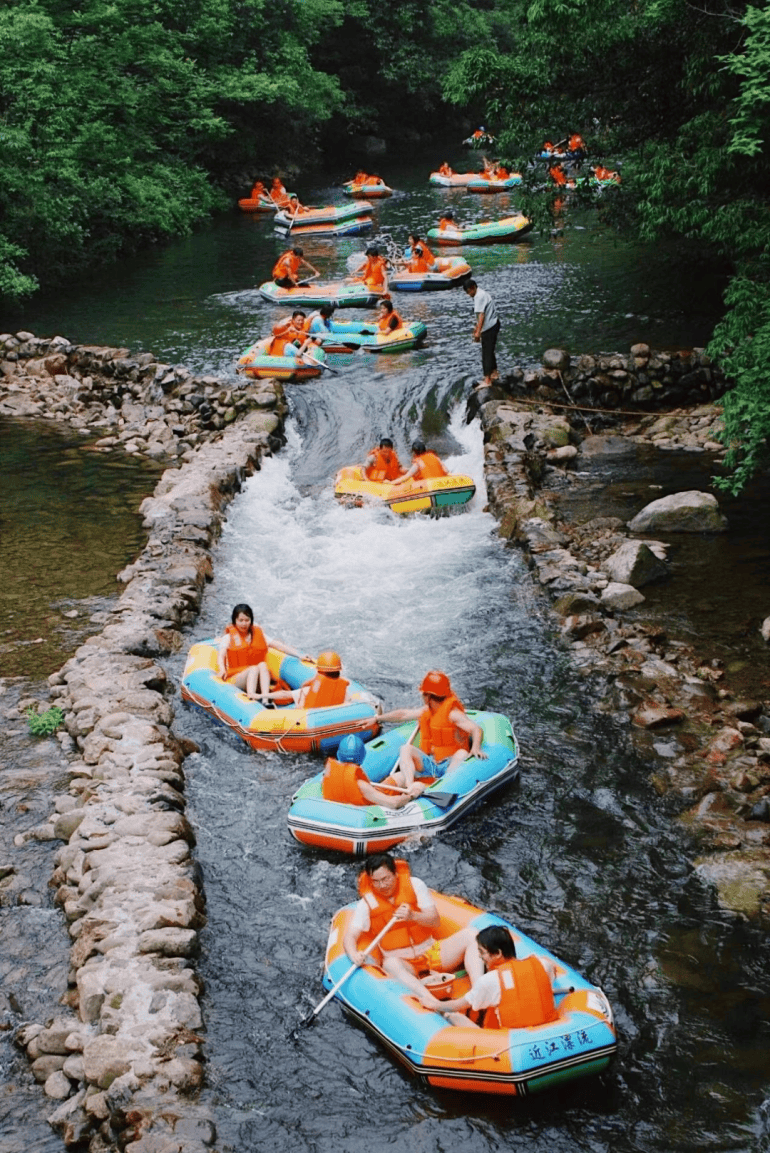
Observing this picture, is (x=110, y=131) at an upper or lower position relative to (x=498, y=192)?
upper

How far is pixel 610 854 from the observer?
25.3ft

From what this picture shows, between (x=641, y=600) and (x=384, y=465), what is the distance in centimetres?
469

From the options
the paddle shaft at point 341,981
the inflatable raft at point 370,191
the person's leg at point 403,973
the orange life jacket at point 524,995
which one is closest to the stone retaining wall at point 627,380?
the paddle shaft at point 341,981

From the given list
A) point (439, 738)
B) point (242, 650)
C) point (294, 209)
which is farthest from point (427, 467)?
point (294, 209)

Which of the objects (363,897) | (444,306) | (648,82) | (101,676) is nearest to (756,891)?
(363,897)

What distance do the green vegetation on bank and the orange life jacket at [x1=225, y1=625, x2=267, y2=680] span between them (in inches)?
184

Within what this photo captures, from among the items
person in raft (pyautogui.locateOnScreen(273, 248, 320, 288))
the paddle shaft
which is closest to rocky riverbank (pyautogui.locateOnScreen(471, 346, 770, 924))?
the paddle shaft

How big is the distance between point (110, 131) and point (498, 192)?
12.2 metres

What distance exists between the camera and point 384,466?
47.9 ft

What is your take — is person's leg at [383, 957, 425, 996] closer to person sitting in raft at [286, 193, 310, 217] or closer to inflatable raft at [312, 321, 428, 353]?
inflatable raft at [312, 321, 428, 353]

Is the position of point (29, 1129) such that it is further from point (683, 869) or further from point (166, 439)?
point (166, 439)

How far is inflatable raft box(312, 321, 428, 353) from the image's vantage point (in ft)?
63.0

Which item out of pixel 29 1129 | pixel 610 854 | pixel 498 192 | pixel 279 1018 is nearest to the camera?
pixel 29 1129

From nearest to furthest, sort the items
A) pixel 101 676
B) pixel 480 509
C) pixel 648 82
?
pixel 101 676, pixel 648 82, pixel 480 509
